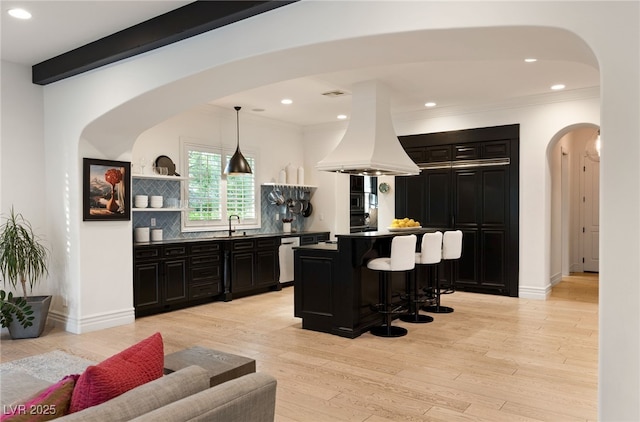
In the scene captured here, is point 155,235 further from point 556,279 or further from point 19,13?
point 556,279

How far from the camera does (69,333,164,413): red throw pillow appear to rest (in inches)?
56.4

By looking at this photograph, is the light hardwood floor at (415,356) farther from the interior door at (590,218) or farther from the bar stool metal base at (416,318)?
the interior door at (590,218)

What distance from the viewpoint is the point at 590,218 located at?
961cm

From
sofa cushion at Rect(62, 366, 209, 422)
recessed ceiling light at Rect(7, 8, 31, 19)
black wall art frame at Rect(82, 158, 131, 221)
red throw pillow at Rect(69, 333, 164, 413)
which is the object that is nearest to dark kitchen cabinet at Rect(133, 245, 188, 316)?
black wall art frame at Rect(82, 158, 131, 221)

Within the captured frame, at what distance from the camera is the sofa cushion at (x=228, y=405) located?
1.37 m

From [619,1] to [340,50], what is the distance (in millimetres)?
1634

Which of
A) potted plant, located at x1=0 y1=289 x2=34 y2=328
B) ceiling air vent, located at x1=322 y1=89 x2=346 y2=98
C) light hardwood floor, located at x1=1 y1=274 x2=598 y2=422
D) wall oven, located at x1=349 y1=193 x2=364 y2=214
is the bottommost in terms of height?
light hardwood floor, located at x1=1 y1=274 x2=598 y2=422

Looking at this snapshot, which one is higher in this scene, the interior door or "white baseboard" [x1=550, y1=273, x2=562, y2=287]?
the interior door

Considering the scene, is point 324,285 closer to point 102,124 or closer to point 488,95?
point 102,124

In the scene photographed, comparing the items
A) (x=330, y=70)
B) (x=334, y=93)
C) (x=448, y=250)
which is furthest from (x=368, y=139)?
(x=330, y=70)

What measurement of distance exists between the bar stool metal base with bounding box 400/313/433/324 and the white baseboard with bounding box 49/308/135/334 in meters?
3.22

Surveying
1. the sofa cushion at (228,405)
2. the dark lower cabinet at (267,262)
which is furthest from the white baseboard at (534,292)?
the sofa cushion at (228,405)

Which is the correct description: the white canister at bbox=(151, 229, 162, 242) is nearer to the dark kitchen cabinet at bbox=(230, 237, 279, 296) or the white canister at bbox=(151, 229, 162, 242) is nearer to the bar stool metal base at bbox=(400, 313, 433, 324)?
the dark kitchen cabinet at bbox=(230, 237, 279, 296)

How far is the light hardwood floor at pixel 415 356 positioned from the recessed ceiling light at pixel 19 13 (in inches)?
116
